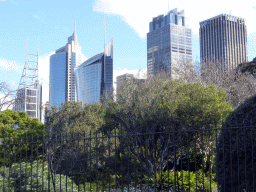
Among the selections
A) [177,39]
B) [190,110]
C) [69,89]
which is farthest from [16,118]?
[69,89]

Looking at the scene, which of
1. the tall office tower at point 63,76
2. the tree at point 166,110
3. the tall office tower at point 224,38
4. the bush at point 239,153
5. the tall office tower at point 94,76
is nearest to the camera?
the bush at point 239,153

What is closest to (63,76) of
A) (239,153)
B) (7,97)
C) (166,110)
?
(7,97)

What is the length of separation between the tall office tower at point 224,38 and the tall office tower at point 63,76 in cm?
8807

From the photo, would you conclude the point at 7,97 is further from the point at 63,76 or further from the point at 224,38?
the point at 63,76

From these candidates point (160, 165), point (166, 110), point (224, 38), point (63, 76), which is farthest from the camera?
point (63, 76)

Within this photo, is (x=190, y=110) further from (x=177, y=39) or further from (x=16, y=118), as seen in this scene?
(x=177, y=39)

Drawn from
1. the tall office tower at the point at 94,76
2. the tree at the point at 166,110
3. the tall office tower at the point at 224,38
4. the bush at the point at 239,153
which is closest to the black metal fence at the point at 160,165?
the bush at the point at 239,153

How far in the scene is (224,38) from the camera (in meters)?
90.8

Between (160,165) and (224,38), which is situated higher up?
(224,38)

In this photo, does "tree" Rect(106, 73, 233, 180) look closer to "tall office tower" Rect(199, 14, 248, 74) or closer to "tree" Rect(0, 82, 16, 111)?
"tree" Rect(0, 82, 16, 111)

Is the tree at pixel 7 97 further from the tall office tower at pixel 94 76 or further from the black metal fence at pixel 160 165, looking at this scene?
the tall office tower at pixel 94 76

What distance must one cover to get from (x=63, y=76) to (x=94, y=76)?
51622 mm

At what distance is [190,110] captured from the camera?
33.9ft

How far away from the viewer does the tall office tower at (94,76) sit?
11400 centimetres
